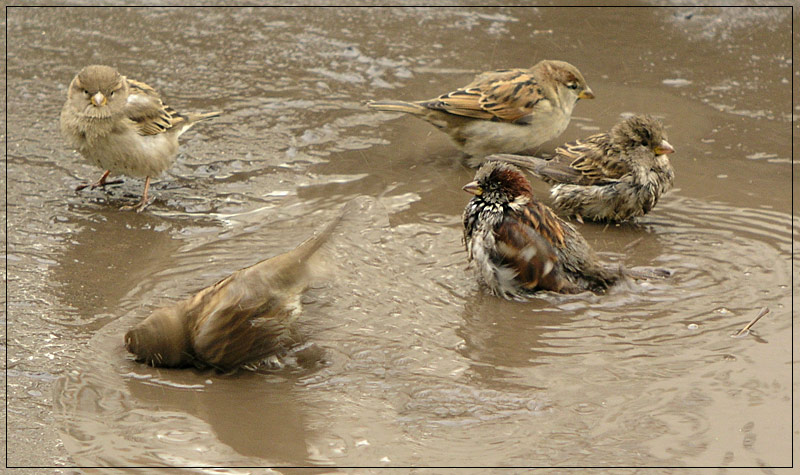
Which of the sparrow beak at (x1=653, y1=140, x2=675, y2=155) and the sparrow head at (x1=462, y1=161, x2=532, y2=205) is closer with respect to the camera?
the sparrow head at (x1=462, y1=161, x2=532, y2=205)

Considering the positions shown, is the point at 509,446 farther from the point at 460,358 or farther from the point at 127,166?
the point at 127,166

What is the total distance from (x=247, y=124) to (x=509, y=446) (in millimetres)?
4517

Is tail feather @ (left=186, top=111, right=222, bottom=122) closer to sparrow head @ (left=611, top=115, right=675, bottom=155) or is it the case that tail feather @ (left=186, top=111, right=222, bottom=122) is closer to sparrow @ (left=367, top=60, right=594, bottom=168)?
sparrow @ (left=367, top=60, right=594, bottom=168)

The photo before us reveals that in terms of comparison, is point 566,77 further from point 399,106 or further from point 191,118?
point 191,118

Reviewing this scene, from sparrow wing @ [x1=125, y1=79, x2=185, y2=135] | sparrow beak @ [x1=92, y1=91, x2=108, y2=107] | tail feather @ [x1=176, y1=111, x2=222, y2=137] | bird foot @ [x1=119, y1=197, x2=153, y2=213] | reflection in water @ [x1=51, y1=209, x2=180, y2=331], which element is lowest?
reflection in water @ [x1=51, y1=209, x2=180, y2=331]

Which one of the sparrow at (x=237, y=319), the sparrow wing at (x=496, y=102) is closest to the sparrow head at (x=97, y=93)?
the sparrow wing at (x=496, y=102)

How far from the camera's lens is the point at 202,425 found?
4113 mm

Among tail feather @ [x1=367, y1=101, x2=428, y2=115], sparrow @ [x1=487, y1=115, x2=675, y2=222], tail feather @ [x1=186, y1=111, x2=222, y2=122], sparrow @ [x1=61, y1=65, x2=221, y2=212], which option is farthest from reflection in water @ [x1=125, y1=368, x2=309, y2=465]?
tail feather @ [x1=367, y1=101, x2=428, y2=115]

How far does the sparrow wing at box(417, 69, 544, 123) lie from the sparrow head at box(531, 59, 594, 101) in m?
0.16

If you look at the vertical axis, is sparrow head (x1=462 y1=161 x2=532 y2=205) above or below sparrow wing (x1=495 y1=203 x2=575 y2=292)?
above

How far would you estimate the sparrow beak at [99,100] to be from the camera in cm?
648

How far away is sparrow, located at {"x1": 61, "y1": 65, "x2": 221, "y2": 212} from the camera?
6.54 metres

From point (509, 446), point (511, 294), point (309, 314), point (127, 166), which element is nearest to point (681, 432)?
point (509, 446)

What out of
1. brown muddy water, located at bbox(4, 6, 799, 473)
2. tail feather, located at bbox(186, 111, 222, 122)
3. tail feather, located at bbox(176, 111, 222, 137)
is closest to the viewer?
brown muddy water, located at bbox(4, 6, 799, 473)
